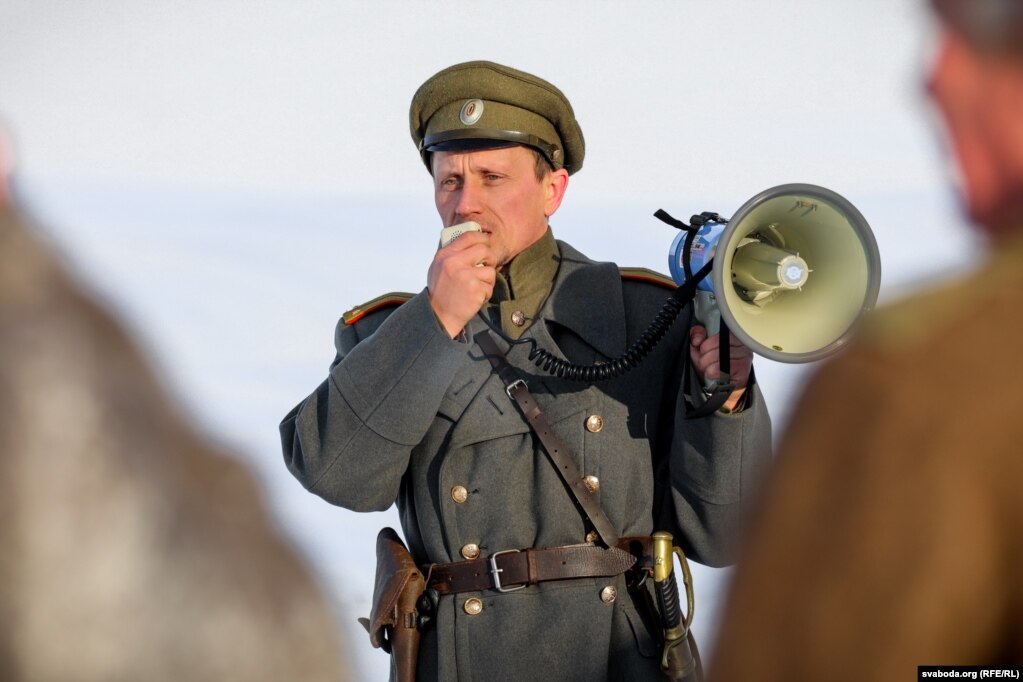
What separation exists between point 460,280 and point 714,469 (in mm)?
757

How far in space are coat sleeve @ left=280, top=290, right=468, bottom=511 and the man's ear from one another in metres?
0.54

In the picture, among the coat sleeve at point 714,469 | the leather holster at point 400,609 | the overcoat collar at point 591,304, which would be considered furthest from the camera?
the overcoat collar at point 591,304

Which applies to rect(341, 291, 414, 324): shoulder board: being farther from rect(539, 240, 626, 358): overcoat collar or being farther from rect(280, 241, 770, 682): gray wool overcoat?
rect(539, 240, 626, 358): overcoat collar

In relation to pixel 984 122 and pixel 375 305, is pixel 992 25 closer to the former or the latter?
pixel 984 122

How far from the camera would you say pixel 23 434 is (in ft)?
3.05

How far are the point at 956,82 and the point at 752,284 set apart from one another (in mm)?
1950

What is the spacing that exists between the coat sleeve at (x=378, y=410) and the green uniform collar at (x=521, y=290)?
28cm

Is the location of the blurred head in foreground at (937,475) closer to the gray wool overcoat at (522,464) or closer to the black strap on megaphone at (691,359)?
the black strap on megaphone at (691,359)

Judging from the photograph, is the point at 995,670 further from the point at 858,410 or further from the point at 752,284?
the point at 752,284

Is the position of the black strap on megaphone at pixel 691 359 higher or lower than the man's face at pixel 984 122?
higher

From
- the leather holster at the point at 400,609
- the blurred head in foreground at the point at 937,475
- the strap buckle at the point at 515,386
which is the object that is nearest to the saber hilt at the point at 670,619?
the strap buckle at the point at 515,386

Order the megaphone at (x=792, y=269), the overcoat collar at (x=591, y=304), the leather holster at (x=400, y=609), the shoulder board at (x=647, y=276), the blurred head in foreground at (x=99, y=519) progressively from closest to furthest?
the blurred head in foreground at (x=99, y=519) < the megaphone at (x=792, y=269) < the leather holster at (x=400, y=609) < the overcoat collar at (x=591, y=304) < the shoulder board at (x=647, y=276)

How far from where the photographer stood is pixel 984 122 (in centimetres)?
96

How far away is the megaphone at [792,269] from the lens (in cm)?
276
